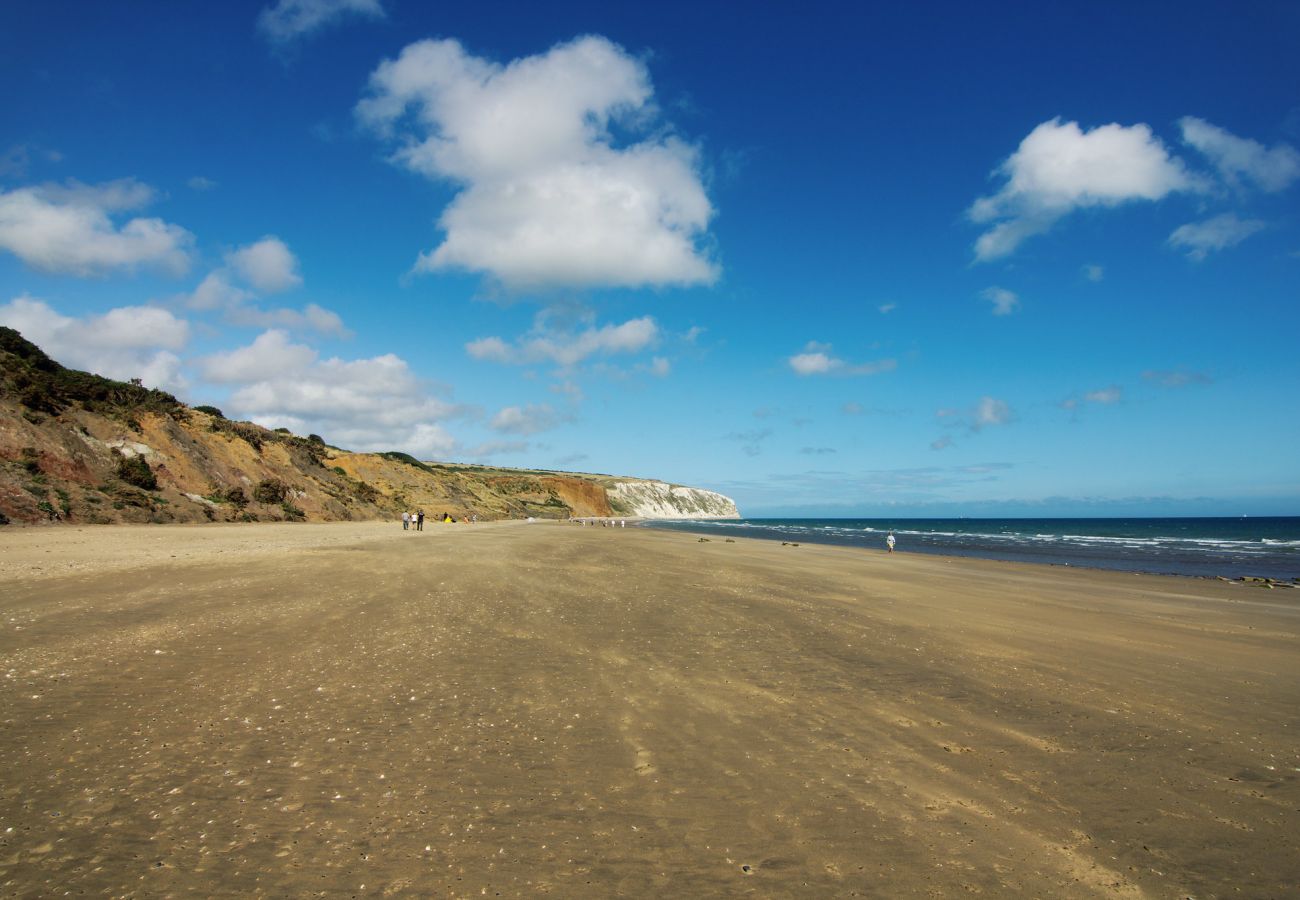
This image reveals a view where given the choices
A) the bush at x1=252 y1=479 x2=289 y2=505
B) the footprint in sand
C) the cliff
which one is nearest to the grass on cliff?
the cliff

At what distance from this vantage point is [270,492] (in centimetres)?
4309

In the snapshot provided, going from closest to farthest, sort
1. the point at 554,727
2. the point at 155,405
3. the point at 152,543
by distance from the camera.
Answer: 1. the point at 554,727
2. the point at 152,543
3. the point at 155,405

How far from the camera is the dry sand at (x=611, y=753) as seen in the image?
13.2 ft

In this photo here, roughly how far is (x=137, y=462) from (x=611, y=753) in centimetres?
3787

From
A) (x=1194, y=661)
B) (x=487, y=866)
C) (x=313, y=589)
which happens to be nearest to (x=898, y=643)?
(x=1194, y=661)

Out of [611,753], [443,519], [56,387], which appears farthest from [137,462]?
[611,753]

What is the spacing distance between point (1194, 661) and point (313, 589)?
1622cm

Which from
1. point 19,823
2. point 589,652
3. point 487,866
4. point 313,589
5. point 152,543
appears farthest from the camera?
point 152,543

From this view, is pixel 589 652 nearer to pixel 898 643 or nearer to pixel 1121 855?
pixel 898 643

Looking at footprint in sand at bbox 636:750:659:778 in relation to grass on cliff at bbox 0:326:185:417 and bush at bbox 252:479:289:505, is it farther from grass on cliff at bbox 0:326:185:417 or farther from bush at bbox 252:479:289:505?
bush at bbox 252:479:289:505

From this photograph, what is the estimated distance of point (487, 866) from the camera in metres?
3.95

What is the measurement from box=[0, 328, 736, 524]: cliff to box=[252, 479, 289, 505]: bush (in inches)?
3.7

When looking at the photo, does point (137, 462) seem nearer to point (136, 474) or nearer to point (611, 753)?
point (136, 474)

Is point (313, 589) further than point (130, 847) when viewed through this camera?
Yes
